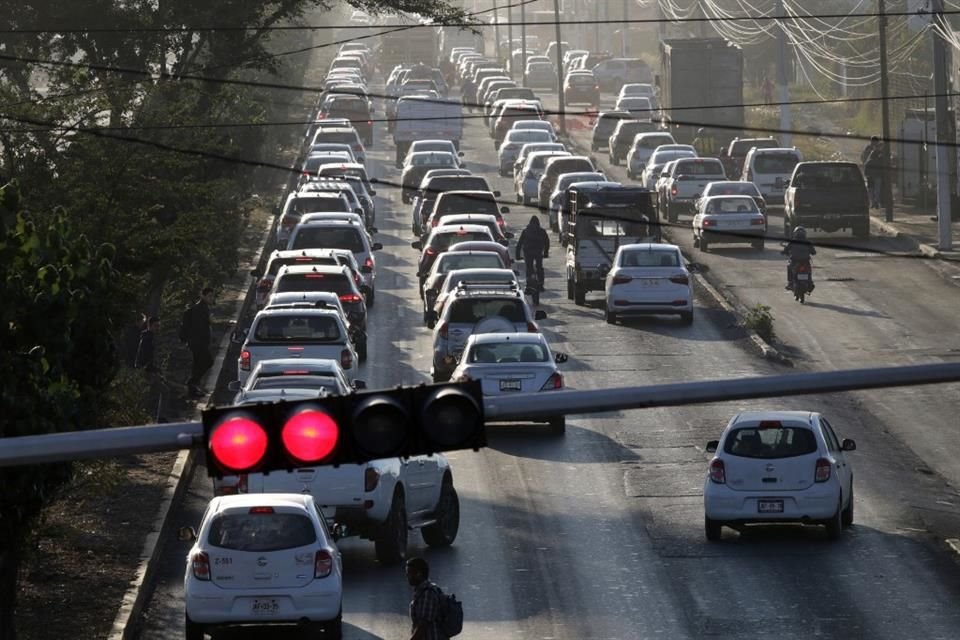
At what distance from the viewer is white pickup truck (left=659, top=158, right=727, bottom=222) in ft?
210

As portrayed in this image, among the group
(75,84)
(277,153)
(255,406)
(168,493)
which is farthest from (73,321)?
(277,153)

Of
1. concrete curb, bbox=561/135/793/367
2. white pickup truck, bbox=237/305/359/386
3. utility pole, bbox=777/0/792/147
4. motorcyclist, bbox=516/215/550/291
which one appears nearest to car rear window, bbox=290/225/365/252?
motorcyclist, bbox=516/215/550/291

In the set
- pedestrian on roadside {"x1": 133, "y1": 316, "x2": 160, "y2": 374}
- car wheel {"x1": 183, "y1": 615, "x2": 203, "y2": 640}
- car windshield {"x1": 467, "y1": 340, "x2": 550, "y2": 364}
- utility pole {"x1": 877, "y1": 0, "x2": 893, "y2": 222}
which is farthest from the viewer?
utility pole {"x1": 877, "y1": 0, "x2": 893, "y2": 222}

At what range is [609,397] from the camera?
10.2 meters

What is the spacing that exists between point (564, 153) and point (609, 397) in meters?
60.6

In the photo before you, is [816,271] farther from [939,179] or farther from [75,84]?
[75,84]

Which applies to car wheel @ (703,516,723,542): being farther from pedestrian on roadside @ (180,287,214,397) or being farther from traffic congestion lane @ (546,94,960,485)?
pedestrian on roadside @ (180,287,214,397)

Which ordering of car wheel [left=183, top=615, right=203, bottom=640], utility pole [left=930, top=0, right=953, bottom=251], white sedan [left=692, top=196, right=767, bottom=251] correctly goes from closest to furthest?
car wheel [left=183, top=615, right=203, bottom=640], utility pole [left=930, top=0, right=953, bottom=251], white sedan [left=692, top=196, right=767, bottom=251]

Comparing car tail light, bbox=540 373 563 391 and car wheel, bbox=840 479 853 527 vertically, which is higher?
car tail light, bbox=540 373 563 391

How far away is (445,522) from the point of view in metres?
26.3

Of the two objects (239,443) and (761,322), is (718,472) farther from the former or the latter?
(761,322)

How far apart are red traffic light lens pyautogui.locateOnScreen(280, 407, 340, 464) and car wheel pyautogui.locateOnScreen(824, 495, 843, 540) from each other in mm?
16806

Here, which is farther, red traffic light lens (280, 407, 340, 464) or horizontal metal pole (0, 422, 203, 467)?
red traffic light lens (280, 407, 340, 464)

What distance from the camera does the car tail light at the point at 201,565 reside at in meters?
20.8
